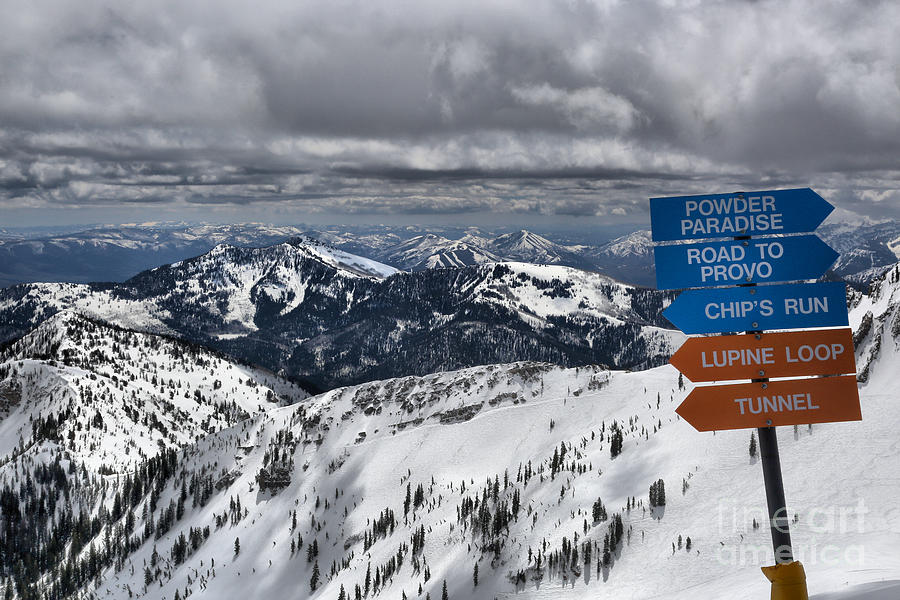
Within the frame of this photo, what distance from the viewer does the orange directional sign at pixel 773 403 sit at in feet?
40.2

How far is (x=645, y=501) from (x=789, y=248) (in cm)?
5888

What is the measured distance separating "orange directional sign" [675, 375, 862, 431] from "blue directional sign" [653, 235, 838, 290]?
97.3 inches

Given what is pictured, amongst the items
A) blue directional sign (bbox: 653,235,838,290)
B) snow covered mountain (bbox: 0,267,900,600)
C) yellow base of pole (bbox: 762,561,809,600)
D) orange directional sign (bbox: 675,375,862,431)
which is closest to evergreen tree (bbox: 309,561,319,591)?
snow covered mountain (bbox: 0,267,900,600)

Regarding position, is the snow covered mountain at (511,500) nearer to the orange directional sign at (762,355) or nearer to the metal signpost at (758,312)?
the metal signpost at (758,312)

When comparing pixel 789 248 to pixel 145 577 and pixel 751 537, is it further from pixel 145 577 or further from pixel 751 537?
pixel 145 577

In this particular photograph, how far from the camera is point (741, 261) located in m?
12.6

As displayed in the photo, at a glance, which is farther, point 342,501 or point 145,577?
point 145,577

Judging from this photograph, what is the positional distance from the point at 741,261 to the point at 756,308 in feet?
3.76

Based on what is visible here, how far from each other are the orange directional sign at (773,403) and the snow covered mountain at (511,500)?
454 cm

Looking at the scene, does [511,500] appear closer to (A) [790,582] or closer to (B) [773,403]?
(A) [790,582]

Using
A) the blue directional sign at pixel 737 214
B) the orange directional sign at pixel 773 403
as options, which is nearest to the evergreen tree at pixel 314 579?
the orange directional sign at pixel 773 403

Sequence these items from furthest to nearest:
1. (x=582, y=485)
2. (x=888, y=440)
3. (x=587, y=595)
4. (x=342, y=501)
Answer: (x=342, y=501) → (x=582, y=485) → (x=587, y=595) → (x=888, y=440)

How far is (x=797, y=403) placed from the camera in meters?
12.4

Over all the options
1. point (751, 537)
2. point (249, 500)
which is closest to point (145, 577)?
point (249, 500)
